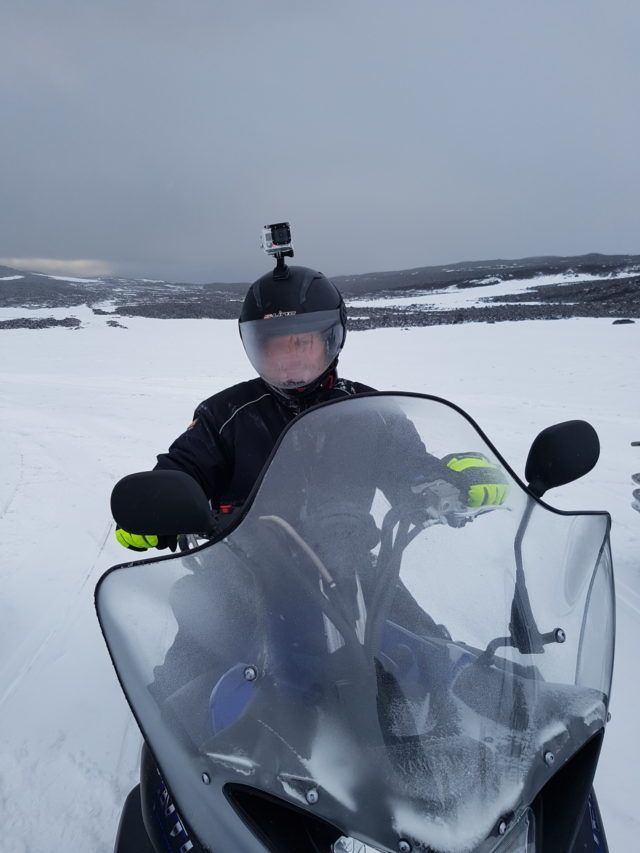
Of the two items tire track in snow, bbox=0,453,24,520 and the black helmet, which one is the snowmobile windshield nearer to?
the black helmet

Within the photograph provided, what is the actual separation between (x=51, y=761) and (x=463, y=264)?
545ft

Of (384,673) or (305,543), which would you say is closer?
(384,673)

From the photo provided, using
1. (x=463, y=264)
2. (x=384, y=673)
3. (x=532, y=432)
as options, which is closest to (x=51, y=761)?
(x=384, y=673)

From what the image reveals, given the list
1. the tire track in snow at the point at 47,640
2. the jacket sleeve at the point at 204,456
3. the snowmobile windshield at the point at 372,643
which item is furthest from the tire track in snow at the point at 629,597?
the tire track in snow at the point at 47,640

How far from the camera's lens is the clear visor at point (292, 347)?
244 cm

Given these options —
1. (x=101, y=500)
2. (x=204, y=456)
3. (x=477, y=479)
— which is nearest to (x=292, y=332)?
(x=204, y=456)

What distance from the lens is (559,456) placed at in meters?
1.67

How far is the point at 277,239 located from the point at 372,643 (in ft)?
6.94

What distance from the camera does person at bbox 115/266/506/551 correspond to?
2.46 m

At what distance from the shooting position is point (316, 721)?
3.89 feet

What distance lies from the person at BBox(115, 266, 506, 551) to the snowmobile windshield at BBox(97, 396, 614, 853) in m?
0.86

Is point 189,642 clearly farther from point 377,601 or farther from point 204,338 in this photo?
point 204,338

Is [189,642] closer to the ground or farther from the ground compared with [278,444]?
closer to the ground

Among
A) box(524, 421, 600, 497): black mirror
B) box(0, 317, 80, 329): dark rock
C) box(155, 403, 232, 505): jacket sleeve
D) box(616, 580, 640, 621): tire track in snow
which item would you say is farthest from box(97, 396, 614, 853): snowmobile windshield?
box(0, 317, 80, 329): dark rock
